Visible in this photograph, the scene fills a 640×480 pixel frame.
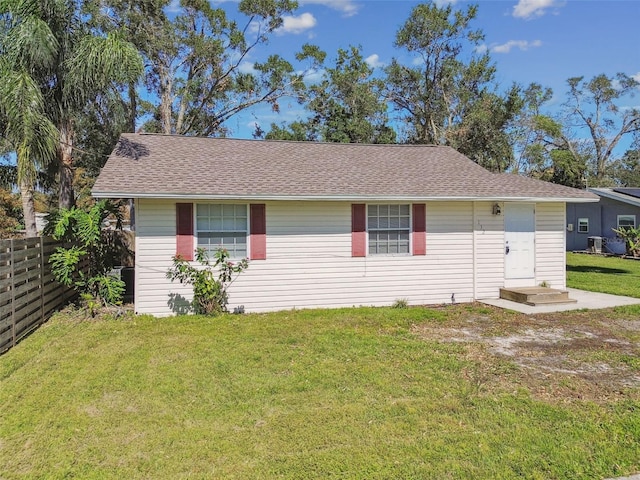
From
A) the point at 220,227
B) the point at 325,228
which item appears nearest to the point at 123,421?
the point at 220,227

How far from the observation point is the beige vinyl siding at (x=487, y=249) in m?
9.79

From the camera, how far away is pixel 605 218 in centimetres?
2239

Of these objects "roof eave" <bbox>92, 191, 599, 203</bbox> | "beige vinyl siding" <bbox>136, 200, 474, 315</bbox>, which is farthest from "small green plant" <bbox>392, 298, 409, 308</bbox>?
"roof eave" <bbox>92, 191, 599, 203</bbox>

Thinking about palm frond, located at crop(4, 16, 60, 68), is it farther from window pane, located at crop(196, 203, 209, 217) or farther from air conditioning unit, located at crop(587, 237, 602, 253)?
air conditioning unit, located at crop(587, 237, 602, 253)

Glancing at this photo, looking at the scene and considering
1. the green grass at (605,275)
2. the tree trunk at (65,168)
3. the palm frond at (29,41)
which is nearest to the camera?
the palm frond at (29,41)

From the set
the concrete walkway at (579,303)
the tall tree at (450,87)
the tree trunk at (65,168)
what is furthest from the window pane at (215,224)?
the tall tree at (450,87)

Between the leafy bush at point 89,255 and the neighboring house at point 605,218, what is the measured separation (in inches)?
875

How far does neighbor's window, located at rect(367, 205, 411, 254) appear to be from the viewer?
368 inches

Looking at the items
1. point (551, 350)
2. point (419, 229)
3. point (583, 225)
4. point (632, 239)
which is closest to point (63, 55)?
point (419, 229)

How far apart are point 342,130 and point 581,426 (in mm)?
20707

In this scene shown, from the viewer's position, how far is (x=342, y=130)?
22.9 m

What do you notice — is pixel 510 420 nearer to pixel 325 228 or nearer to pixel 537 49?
pixel 325 228

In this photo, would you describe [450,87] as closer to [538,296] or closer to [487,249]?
[487,249]

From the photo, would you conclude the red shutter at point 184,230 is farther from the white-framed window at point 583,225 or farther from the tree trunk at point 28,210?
the white-framed window at point 583,225
